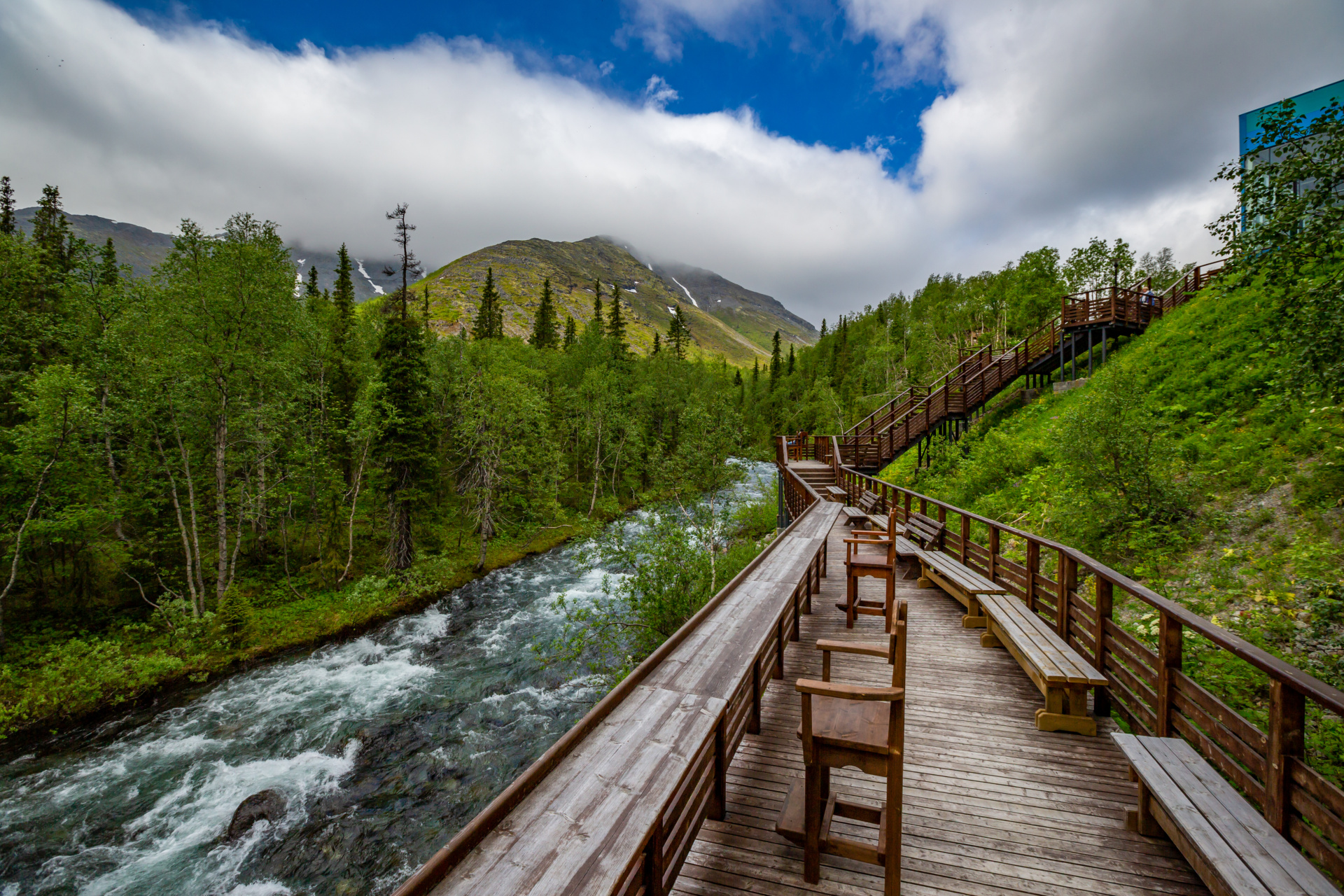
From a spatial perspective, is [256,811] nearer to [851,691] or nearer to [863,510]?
[851,691]

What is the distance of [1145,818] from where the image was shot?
3021 mm

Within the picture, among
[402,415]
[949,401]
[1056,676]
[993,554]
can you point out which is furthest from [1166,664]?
[402,415]

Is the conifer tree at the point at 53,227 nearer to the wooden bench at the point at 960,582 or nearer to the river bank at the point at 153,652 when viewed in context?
the river bank at the point at 153,652

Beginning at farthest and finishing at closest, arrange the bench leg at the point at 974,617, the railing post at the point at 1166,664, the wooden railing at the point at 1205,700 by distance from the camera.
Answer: the bench leg at the point at 974,617 < the railing post at the point at 1166,664 < the wooden railing at the point at 1205,700

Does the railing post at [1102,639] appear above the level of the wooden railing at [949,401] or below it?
below

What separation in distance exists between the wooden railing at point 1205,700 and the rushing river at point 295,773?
32.6 ft

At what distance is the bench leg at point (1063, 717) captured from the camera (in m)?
4.10

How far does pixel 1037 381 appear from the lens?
21625mm

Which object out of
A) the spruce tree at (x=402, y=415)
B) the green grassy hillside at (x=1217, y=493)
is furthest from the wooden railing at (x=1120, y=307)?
the spruce tree at (x=402, y=415)

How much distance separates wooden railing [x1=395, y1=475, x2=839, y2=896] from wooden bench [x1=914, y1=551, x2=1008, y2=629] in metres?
3.72

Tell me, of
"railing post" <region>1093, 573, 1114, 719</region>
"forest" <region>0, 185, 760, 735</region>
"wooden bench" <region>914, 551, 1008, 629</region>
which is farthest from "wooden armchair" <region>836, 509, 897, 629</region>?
"forest" <region>0, 185, 760, 735</region>

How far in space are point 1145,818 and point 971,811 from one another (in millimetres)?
942

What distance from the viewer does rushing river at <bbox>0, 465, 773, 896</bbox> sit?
8039mm

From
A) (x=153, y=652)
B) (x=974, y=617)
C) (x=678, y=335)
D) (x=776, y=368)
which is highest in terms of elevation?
(x=776, y=368)
